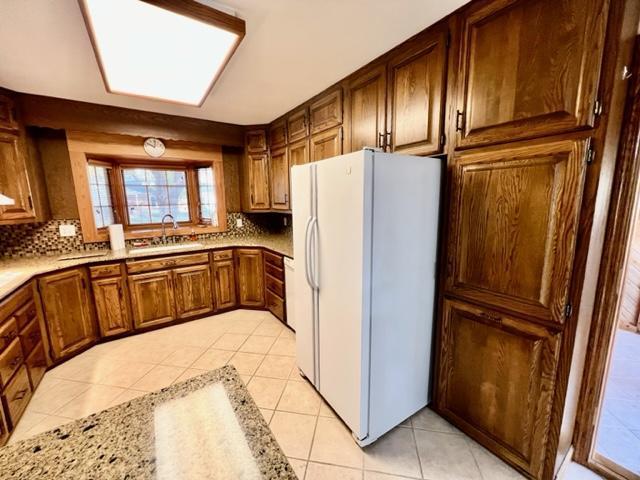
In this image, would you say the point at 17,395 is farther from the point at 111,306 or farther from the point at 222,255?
the point at 222,255

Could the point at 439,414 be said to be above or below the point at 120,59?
below

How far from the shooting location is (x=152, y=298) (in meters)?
2.95

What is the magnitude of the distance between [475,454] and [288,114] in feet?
10.7

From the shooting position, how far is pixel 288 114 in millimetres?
3012

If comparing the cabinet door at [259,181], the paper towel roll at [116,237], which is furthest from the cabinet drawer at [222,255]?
the paper towel roll at [116,237]

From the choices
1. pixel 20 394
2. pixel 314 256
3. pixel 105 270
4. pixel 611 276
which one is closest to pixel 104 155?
pixel 105 270

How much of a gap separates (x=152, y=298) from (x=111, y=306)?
36 cm

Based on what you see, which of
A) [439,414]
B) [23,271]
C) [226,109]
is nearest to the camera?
[439,414]

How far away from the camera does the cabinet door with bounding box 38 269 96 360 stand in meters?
2.28

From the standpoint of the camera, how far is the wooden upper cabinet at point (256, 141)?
3434 mm

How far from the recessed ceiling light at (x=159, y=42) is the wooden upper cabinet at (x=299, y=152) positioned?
1051mm

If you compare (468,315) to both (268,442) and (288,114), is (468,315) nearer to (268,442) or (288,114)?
(268,442)

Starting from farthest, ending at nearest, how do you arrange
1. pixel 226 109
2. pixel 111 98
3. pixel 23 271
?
pixel 226 109
pixel 111 98
pixel 23 271

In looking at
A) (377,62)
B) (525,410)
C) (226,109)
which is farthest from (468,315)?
(226,109)
